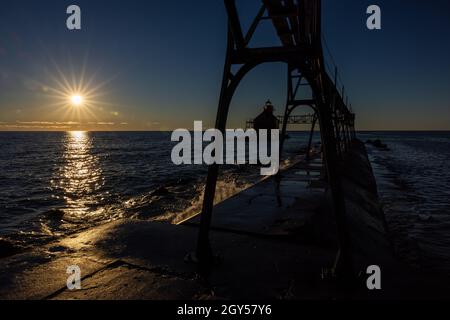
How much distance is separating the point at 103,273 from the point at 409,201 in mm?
13563

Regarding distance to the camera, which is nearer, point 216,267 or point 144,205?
point 216,267

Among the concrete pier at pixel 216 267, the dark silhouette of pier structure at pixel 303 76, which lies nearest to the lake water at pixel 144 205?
the concrete pier at pixel 216 267

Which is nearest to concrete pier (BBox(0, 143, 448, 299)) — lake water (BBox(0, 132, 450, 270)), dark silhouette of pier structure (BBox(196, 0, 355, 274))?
dark silhouette of pier structure (BBox(196, 0, 355, 274))

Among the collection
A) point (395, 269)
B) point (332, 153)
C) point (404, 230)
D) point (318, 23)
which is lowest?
point (404, 230)

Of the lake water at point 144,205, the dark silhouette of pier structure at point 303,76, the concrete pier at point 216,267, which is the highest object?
the dark silhouette of pier structure at point 303,76

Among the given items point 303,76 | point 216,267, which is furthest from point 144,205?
point 303,76

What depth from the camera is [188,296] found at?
299cm

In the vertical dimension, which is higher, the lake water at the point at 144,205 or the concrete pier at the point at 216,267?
the concrete pier at the point at 216,267

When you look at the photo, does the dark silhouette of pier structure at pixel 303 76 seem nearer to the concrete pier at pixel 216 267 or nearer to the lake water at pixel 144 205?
the concrete pier at pixel 216 267

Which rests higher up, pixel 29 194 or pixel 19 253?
pixel 19 253

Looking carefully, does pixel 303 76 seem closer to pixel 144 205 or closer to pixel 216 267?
pixel 216 267
